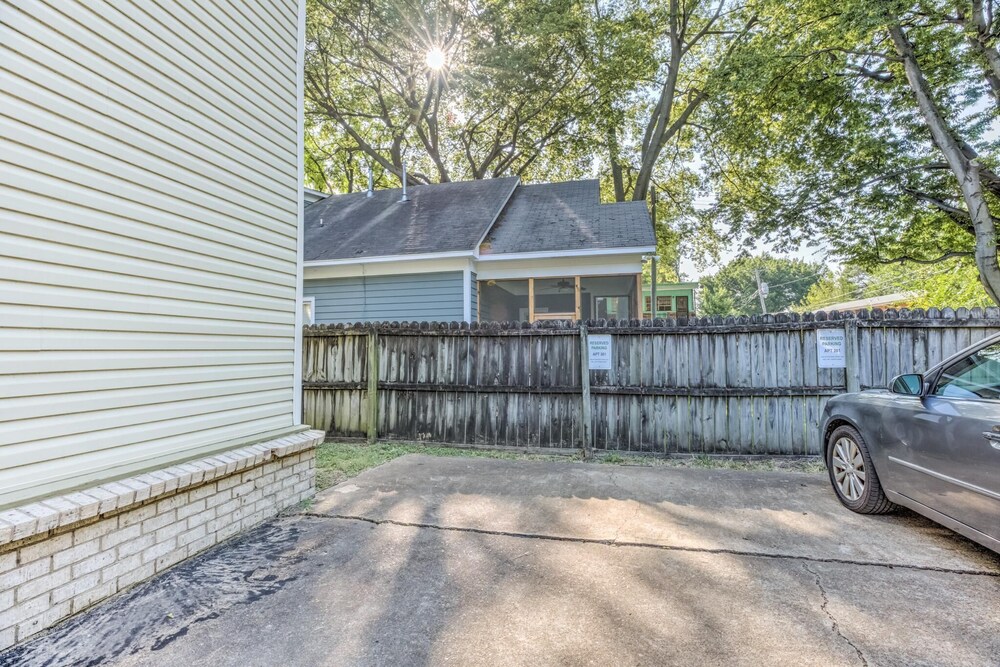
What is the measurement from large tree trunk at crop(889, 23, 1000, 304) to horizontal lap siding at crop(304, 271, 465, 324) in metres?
9.72

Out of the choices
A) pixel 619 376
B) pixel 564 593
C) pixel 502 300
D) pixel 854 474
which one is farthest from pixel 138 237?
pixel 502 300

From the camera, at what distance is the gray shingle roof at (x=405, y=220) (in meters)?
9.04

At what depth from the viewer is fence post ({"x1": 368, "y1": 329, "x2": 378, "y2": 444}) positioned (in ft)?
20.2

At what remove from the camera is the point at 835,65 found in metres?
9.52

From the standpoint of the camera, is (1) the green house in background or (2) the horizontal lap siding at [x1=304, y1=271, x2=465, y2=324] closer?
(2) the horizontal lap siding at [x1=304, y1=271, x2=465, y2=324]

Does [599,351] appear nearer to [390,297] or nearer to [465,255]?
[465,255]

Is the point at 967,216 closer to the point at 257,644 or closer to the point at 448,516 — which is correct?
the point at 448,516

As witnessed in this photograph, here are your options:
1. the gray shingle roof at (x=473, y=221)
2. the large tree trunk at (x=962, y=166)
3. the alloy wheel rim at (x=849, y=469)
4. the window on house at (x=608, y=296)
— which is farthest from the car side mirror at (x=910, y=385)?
the large tree trunk at (x=962, y=166)

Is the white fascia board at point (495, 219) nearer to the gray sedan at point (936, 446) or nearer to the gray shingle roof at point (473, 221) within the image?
the gray shingle roof at point (473, 221)

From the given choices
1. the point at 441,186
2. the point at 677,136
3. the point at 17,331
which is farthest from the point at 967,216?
the point at 17,331

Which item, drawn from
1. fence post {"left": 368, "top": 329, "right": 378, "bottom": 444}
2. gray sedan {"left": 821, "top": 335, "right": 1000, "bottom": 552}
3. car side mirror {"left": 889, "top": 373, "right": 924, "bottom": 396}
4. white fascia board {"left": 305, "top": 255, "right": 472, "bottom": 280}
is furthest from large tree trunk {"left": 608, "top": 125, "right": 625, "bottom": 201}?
car side mirror {"left": 889, "top": 373, "right": 924, "bottom": 396}

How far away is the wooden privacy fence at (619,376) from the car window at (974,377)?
234 centimetres

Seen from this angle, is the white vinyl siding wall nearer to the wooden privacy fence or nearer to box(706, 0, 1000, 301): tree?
the wooden privacy fence

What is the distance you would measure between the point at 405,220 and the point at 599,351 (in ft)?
21.8
